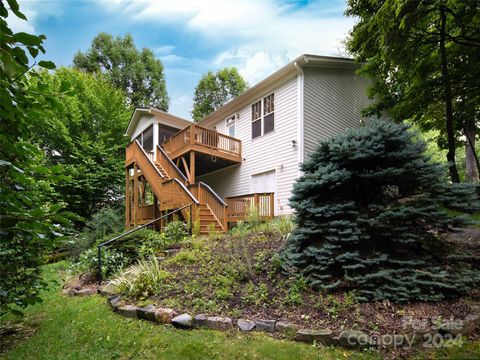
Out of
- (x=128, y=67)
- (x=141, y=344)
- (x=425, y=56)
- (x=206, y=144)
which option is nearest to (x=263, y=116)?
(x=206, y=144)

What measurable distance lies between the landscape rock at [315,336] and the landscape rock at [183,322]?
1356 millimetres

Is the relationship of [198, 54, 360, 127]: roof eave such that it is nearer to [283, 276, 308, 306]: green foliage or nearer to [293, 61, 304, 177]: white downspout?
[293, 61, 304, 177]: white downspout

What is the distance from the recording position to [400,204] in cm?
400

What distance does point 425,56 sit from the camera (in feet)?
26.3

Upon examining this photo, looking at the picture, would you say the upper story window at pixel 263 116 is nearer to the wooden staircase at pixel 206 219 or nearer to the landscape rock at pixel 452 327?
the wooden staircase at pixel 206 219

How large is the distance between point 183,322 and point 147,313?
664mm

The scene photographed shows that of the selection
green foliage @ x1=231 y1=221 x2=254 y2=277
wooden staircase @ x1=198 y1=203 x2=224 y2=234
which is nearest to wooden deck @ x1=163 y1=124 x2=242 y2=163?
wooden staircase @ x1=198 y1=203 x2=224 y2=234

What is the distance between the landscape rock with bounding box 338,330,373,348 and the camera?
113 inches

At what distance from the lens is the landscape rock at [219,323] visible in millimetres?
3479

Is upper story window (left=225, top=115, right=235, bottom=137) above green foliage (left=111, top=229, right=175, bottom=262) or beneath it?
above

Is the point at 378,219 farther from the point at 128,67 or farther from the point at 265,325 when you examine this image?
the point at 128,67

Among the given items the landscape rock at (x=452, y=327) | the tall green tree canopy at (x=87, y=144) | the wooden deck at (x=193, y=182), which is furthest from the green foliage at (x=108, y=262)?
the tall green tree canopy at (x=87, y=144)

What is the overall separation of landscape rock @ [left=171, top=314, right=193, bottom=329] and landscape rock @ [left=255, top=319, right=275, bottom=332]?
0.86m

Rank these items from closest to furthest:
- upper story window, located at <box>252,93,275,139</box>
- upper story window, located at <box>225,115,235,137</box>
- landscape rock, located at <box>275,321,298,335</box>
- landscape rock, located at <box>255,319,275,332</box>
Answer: landscape rock, located at <box>275,321,298,335</box> < landscape rock, located at <box>255,319,275,332</box> < upper story window, located at <box>252,93,275,139</box> < upper story window, located at <box>225,115,235,137</box>
